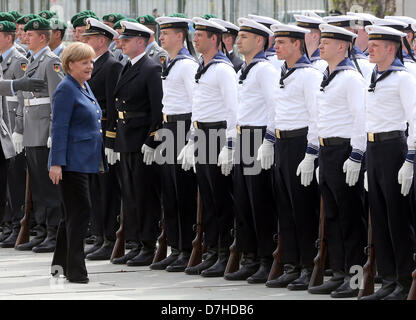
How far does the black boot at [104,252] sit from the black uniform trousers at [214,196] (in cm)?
138

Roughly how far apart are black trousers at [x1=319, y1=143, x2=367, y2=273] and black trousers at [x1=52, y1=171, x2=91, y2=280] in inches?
74.4

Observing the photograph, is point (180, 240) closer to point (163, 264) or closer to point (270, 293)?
point (163, 264)

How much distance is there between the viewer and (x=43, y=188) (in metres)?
12.9

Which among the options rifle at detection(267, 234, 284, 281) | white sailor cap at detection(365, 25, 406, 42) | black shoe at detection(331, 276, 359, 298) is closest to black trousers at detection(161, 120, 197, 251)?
rifle at detection(267, 234, 284, 281)

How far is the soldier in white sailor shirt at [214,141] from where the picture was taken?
423 inches

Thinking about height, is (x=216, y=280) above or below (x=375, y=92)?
below

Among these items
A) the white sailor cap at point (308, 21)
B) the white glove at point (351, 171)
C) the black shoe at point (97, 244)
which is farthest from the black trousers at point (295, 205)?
the black shoe at point (97, 244)

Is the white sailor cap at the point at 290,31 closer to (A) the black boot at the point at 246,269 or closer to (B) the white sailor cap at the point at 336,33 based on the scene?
(B) the white sailor cap at the point at 336,33

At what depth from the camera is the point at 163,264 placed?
11391mm

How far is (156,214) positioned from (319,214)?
6.70ft

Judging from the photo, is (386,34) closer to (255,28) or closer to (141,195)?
(255,28)

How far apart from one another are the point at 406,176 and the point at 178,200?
298 centimetres

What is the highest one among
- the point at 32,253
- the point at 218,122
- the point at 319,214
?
the point at 218,122

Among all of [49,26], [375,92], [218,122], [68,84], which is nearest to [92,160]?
[68,84]
